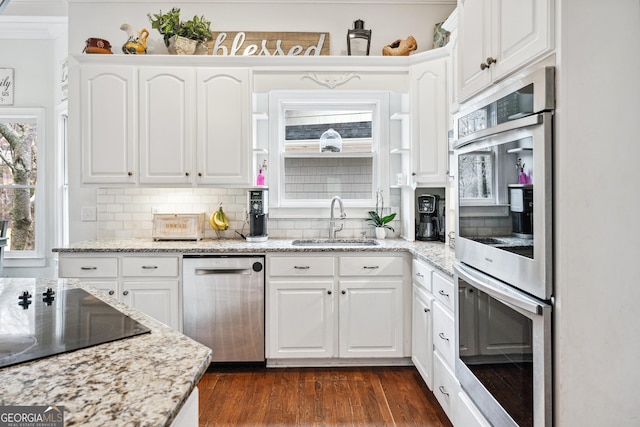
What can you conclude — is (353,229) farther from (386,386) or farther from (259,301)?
(386,386)

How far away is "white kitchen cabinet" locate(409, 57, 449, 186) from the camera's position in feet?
9.93

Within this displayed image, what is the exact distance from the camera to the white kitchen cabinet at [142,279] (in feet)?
9.53

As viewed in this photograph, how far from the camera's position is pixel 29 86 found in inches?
173

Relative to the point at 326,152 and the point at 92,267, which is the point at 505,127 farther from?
the point at 92,267

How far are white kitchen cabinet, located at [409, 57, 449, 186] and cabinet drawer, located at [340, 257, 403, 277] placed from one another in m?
0.66

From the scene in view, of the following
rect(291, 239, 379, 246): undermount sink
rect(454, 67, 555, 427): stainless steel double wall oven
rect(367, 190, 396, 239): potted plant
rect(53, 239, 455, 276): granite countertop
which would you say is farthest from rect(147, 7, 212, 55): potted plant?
rect(454, 67, 555, 427): stainless steel double wall oven

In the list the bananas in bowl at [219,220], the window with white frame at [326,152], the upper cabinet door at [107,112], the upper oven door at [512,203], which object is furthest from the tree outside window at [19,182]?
Answer: the upper oven door at [512,203]

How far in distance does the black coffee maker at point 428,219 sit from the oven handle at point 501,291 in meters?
1.39

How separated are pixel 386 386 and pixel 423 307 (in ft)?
1.93

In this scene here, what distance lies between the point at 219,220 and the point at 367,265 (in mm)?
1276

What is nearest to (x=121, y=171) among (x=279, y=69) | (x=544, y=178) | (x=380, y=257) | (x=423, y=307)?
(x=279, y=69)

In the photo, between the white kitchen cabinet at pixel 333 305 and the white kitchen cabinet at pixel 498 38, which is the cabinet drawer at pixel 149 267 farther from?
the white kitchen cabinet at pixel 498 38

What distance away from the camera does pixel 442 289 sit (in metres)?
2.24

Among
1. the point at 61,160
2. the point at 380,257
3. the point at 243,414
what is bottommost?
the point at 243,414
